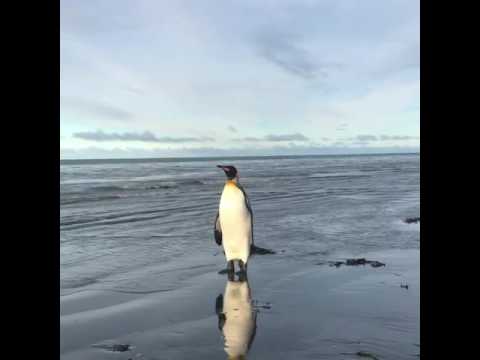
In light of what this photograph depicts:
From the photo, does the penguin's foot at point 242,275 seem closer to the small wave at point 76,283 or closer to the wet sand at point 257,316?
the wet sand at point 257,316

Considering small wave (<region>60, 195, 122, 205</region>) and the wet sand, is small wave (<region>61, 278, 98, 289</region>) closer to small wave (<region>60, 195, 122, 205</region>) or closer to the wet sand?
the wet sand

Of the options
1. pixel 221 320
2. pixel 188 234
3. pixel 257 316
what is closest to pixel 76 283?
pixel 221 320

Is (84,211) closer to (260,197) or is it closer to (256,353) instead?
(260,197)

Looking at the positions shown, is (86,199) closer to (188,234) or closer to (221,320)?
(188,234)

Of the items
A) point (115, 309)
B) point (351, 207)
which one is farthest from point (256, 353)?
point (351, 207)

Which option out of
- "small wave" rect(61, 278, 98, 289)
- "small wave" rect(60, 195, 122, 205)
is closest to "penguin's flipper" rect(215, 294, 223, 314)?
"small wave" rect(61, 278, 98, 289)

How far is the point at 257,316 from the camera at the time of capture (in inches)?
170

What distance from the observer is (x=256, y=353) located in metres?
3.46

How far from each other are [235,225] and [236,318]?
225cm

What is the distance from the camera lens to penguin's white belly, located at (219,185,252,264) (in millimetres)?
6434

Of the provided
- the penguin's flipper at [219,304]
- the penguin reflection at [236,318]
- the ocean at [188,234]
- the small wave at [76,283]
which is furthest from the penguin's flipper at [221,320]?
the small wave at [76,283]

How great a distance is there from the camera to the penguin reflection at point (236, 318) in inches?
143
